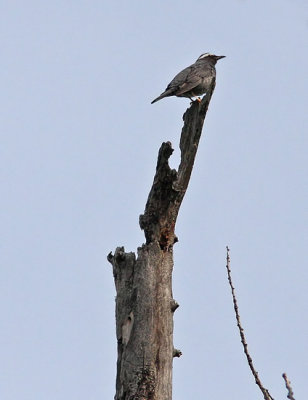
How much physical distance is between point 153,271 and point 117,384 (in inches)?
38.5

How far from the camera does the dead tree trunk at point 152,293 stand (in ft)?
18.9

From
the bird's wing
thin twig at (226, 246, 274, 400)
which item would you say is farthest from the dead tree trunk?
the bird's wing

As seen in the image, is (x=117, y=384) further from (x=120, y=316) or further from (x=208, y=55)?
(x=208, y=55)

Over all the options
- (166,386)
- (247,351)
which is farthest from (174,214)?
(247,351)

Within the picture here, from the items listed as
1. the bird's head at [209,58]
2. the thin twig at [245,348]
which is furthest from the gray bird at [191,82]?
the thin twig at [245,348]

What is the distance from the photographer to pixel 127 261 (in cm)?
628

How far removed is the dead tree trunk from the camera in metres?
5.76

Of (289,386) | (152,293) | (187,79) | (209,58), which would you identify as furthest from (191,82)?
(289,386)

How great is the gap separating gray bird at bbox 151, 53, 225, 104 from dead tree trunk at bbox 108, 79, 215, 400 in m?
3.96

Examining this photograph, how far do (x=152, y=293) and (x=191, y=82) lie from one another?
5465mm

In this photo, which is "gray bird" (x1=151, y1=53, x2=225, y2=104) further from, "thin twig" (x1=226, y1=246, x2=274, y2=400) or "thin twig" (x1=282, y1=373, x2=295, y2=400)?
A: "thin twig" (x1=282, y1=373, x2=295, y2=400)

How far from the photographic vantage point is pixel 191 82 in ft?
35.6

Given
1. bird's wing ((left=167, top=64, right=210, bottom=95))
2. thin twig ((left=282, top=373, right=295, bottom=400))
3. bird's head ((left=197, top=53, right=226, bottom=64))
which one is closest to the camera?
thin twig ((left=282, top=373, right=295, bottom=400))

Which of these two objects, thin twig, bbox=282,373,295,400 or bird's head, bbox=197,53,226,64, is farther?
bird's head, bbox=197,53,226,64
